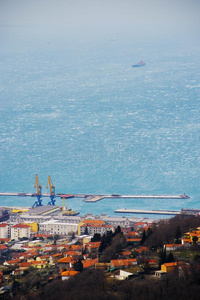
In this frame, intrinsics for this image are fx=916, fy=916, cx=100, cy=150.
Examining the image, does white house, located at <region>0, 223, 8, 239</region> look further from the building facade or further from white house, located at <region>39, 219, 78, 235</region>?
white house, located at <region>39, 219, 78, 235</region>

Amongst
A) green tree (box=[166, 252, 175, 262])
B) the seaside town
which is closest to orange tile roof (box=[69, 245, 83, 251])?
the seaside town

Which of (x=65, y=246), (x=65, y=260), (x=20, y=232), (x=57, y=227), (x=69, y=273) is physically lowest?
(x=69, y=273)

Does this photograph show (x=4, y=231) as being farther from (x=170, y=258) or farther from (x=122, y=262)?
(x=170, y=258)

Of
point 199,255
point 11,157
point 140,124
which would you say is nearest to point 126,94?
point 140,124

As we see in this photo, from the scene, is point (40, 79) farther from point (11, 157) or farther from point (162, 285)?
point (162, 285)

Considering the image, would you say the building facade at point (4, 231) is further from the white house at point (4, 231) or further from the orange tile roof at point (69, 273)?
the orange tile roof at point (69, 273)

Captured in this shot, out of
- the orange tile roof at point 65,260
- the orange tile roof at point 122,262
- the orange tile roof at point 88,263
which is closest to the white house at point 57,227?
the orange tile roof at point 65,260

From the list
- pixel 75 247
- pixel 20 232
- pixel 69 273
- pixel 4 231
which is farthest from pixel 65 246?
pixel 69 273
